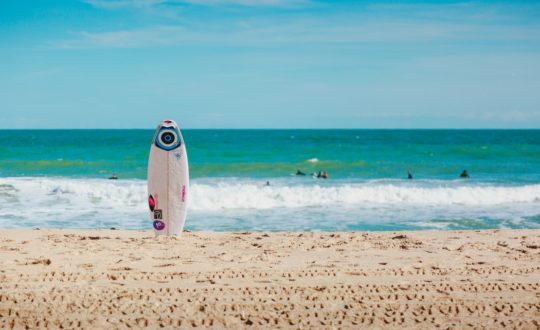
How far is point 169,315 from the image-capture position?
5086mm

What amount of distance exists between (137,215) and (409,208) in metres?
6.27

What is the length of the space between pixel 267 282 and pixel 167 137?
13.4 ft

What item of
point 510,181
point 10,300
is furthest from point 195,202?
point 510,181

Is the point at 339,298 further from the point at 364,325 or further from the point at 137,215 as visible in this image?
the point at 137,215

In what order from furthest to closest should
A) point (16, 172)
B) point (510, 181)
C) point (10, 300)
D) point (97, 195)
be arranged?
point (16, 172)
point (510, 181)
point (97, 195)
point (10, 300)

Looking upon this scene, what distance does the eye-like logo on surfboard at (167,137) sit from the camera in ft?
31.0

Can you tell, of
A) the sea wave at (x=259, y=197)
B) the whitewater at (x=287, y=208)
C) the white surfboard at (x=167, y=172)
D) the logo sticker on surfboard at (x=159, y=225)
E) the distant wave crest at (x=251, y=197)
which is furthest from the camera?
the sea wave at (x=259, y=197)

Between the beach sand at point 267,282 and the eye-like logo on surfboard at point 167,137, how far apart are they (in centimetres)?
158

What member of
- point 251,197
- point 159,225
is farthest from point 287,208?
point 159,225

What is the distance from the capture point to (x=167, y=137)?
9.49 metres

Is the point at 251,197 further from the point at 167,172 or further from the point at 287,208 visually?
the point at 167,172

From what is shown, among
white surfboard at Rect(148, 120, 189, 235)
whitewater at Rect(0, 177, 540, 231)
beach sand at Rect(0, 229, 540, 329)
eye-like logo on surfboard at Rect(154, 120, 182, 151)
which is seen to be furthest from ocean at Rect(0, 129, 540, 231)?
beach sand at Rect(0, 229, 540, 329)

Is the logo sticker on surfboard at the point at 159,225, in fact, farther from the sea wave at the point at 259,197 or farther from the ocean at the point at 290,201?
the sea wave at the point at 259,197

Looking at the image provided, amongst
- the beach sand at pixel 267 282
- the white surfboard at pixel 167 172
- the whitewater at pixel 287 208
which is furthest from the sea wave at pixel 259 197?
the beach sand at pixel 267 282
